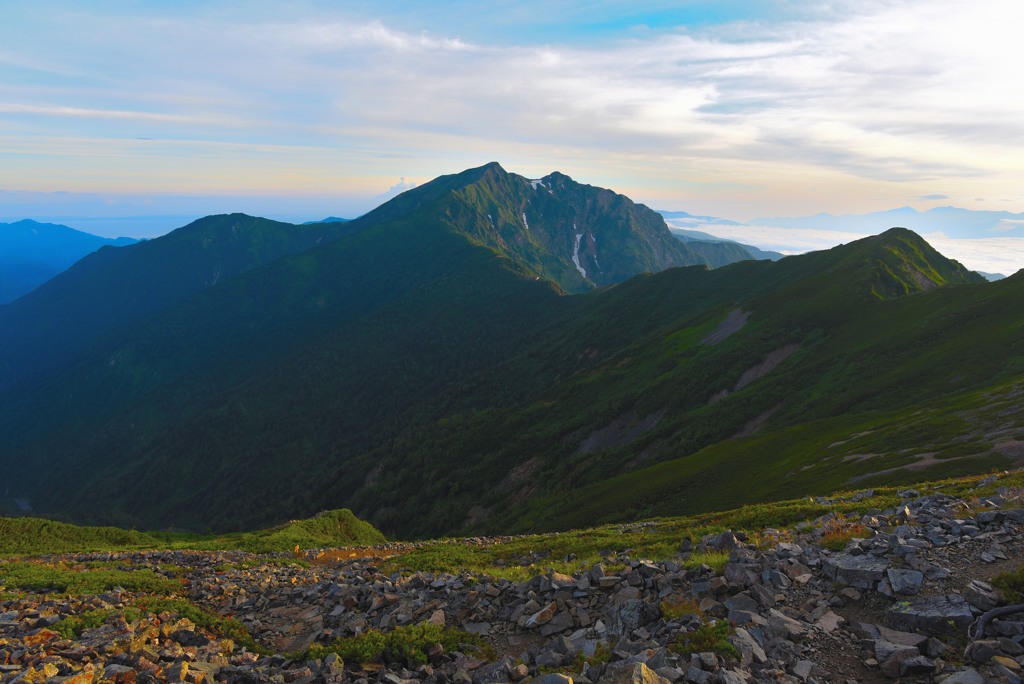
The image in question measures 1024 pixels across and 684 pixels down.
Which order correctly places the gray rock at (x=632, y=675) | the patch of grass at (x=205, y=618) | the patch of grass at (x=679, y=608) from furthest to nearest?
the patch of grass at (x=205, y=618) < the patch of grass at (x=679, y=608) < the gray rock at (x=632, y=675)

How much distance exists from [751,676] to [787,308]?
130 metres

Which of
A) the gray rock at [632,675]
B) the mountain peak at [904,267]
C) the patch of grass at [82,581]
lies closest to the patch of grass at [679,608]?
the gray rock at [632,675]

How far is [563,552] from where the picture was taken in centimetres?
2930

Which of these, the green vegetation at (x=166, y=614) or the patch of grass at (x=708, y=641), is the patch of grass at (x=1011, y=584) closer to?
the patch of grass at (x=708, y=641)

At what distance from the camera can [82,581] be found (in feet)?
73.5

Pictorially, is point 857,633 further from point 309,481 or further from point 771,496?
point 309,481

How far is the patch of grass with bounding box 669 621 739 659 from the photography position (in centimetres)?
1116

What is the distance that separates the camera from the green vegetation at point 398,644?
14133 mm

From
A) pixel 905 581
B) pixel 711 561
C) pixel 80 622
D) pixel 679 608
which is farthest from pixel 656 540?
pixel 80 622

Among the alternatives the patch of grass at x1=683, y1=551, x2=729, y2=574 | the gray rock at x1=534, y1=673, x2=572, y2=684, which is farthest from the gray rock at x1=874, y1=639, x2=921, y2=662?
the gray rock at x1=534, y1=673, x2=572, y2=684

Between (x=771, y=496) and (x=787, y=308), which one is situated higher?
(x=787, y=308)

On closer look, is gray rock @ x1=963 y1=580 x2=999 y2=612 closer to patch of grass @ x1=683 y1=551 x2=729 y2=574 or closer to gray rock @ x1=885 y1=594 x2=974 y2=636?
gray rock @ x1=885 y1=594 x2=974 y2=636

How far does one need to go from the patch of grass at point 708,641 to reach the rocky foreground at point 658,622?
0.04 meters

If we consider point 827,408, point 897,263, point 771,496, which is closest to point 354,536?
point 771,496
